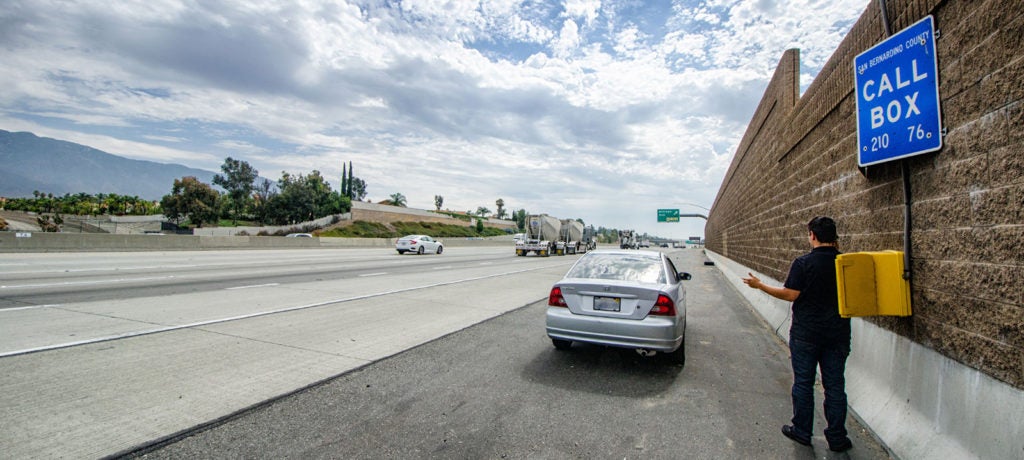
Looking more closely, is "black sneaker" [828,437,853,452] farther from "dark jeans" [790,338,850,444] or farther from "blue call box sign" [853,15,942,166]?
"blue call box sign" [853,15,942,166]

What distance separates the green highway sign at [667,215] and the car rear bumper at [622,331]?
74799 mm

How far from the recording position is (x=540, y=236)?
3716 cm

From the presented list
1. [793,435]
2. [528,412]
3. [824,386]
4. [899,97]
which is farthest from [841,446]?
[899,97]

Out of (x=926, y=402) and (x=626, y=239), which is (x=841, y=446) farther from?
(x=626, y=239)

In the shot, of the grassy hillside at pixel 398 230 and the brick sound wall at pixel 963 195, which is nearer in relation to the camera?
the brick sound wall at pixel 963 195

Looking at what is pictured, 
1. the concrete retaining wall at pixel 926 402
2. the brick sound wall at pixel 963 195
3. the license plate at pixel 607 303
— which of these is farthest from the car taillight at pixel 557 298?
the brick sound wall at pixel 963 195

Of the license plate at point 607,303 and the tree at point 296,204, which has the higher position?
the tree at point 296,204

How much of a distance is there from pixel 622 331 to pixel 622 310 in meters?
0.25

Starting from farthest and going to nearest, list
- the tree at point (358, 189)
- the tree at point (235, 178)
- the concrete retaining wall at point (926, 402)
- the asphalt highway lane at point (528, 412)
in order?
the tree at point (358, 189) < the tree at point (235, 178) < the asphalt highway lane at point (528, 412) < the concrete retaining wall at point (926, 402)

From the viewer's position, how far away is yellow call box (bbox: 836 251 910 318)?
357 centimetres

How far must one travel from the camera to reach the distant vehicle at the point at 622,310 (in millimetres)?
5258

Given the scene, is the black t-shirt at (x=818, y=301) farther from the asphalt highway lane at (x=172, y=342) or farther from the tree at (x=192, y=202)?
the tree at (x=192, y=202)

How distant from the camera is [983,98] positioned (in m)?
3.11

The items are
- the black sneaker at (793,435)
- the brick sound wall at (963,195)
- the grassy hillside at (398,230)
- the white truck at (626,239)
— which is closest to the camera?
the brick sound wall at (963,195)
